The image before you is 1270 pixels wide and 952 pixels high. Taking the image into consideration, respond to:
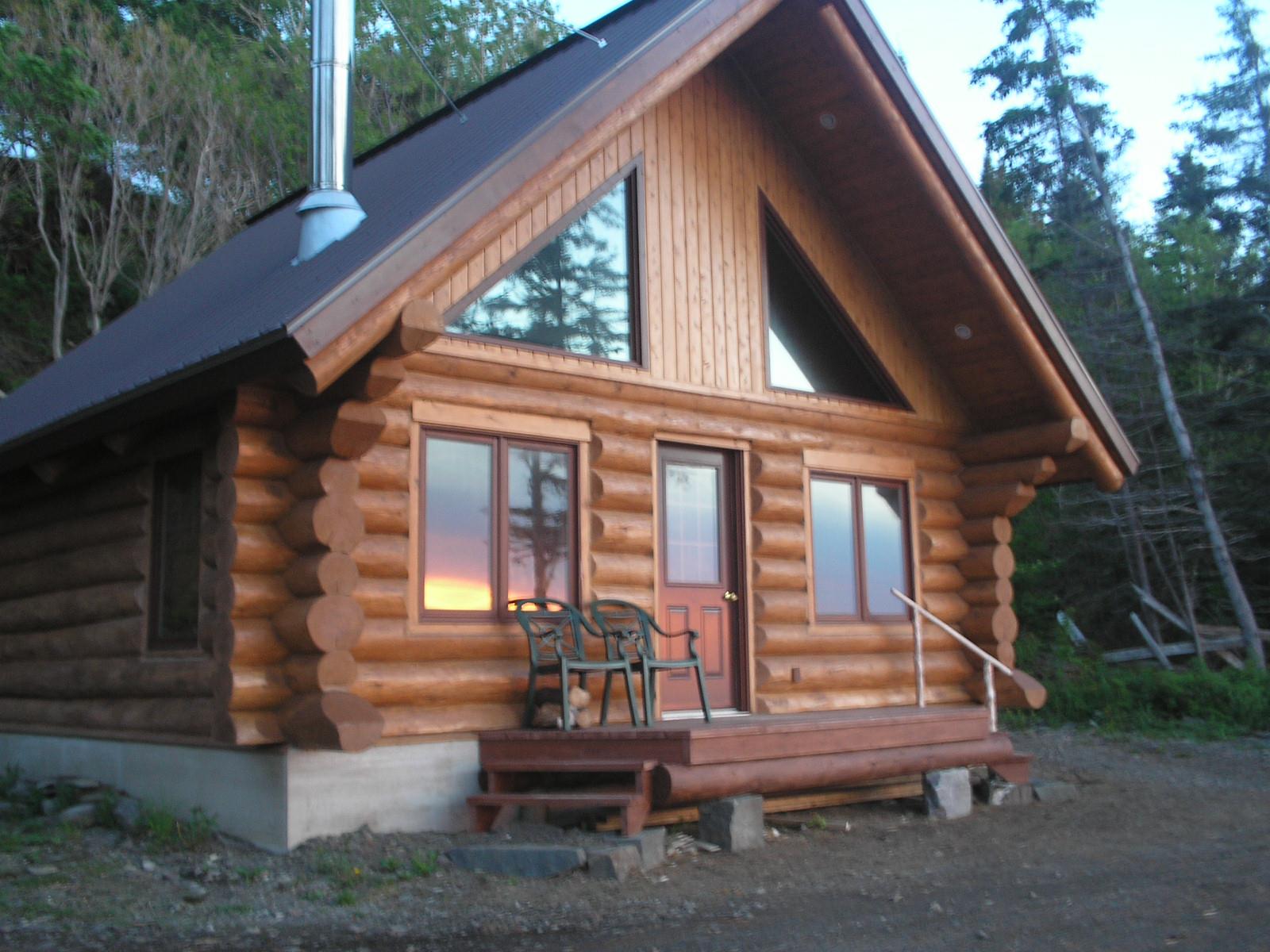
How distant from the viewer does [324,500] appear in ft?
26.9

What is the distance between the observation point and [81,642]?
1066 centimetres

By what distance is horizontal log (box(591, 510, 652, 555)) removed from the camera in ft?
32.7

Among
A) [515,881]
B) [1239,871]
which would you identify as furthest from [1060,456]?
[515,881]

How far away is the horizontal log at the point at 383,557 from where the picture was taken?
28.7 ft

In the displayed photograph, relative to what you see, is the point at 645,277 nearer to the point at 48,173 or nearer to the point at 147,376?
the point at 147,376

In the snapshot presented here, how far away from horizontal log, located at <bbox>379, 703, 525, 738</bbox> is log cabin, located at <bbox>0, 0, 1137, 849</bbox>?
3 cm

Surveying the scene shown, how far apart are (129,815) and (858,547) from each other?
6.66m

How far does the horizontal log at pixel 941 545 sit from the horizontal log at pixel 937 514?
5 centimetres

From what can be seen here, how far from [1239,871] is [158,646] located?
7526 mm

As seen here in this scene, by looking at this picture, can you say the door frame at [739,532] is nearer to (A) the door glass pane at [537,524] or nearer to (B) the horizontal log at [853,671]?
(B) the horizontal log at [853,671]

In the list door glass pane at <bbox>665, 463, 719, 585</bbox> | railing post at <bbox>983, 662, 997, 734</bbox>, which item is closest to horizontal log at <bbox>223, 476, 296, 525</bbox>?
door glass pane at <bbox>665, 463, 719, 585</bbox>

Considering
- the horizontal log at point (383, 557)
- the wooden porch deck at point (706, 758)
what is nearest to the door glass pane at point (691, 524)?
the wooden porch deck at point (706, 758)

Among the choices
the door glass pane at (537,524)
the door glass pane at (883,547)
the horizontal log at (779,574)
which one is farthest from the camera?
the door glass pane at (883,547)

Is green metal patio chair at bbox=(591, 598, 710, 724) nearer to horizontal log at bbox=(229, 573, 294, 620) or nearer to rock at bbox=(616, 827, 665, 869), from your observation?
rock at bbox=(616, 827, 665, 869)
